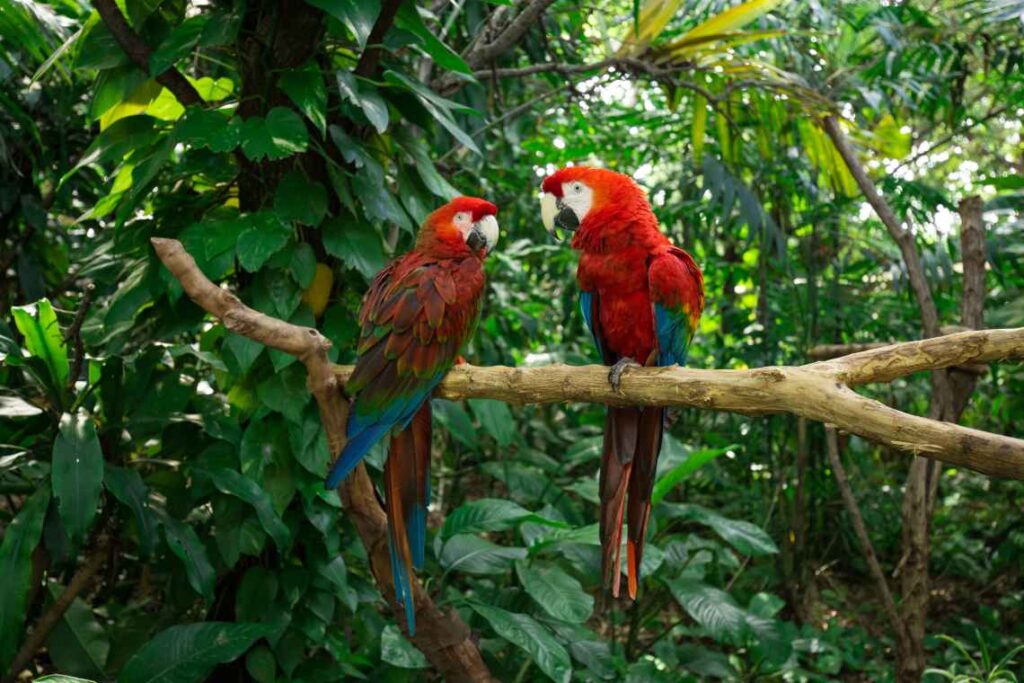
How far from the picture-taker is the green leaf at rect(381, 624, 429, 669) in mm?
1698

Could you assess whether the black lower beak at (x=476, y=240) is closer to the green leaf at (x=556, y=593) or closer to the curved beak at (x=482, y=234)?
the curved beak at (x=482, y=234)

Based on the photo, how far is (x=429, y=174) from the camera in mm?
1673

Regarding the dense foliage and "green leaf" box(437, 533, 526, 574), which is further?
"green leaf" box(437, 533, 526, 574)

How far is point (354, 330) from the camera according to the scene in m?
1.64

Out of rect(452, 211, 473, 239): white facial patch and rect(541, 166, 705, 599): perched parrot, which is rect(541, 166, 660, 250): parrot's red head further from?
rect(452, 211, 473, 239): white facial patch

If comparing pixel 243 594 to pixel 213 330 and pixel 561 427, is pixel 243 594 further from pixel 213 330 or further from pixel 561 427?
pixel 561 427

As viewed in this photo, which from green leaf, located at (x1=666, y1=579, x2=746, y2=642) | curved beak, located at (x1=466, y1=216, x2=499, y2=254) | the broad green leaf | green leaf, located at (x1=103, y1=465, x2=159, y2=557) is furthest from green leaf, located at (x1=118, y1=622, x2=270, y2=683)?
green leaf, located at (x1=666, y1=579, x2=746, y2=642)

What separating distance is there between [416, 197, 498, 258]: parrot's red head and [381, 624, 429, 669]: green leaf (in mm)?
854

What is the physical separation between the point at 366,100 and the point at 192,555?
0.91m

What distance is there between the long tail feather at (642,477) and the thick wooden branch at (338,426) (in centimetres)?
39

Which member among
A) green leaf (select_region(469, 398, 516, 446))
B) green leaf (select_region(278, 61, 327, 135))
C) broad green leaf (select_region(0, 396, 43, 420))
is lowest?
broad green leaf (select_region(0, 396, 43, 420))

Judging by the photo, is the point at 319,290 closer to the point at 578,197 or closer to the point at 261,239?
the point at 261,239

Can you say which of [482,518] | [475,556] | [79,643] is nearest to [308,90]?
[482,518]

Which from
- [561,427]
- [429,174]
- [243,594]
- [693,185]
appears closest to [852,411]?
[429,174]
